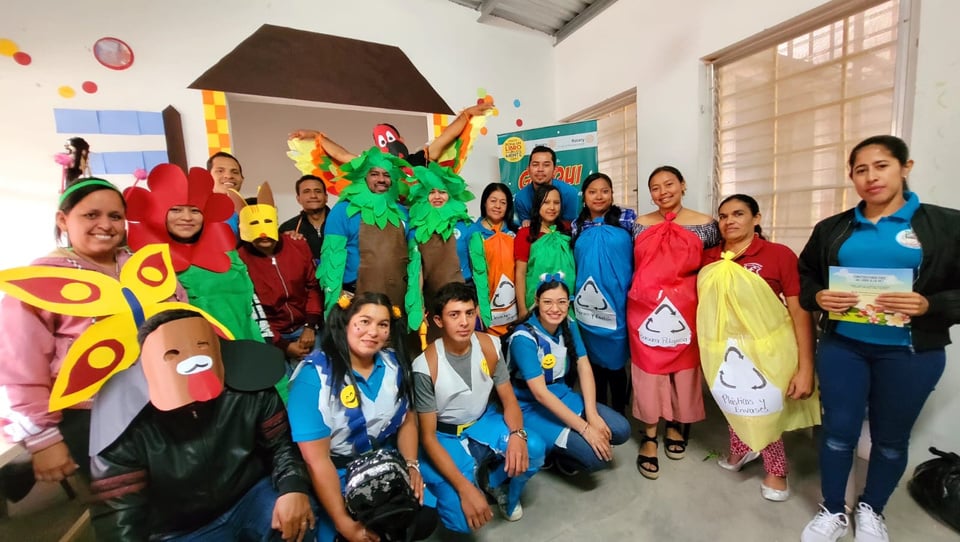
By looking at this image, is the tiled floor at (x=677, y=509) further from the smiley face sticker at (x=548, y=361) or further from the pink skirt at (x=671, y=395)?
the smiley face sticker at (x=548, y=361)

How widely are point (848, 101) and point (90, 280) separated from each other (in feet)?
11.5

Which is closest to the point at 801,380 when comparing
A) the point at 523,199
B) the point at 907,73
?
the point at 907,73

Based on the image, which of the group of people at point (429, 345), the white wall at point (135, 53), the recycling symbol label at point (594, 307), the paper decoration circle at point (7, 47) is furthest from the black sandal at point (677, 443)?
the paper decoration circle at point (7, 47)

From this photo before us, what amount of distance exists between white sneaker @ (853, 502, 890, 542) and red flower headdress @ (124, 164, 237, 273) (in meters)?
2.54

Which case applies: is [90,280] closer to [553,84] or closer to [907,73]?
[907,73]

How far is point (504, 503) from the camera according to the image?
1.76 m

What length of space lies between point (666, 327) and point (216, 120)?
3.26 m

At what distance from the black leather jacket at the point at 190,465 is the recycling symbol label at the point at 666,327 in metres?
1.60

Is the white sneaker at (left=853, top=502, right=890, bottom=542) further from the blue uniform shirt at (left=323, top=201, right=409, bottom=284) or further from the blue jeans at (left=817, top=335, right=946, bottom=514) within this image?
the blue uniform shirt at (left=323, top=201, right=409, bottom=284)

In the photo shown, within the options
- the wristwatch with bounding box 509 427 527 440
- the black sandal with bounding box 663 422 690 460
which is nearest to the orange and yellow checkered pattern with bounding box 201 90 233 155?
the wristwatch with bounding box 509 427 527 440

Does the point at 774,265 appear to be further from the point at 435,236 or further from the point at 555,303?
the point at 435,236

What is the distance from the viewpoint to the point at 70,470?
935mm

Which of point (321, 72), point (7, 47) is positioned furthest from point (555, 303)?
point (7, 47)

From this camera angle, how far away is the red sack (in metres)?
1.95
